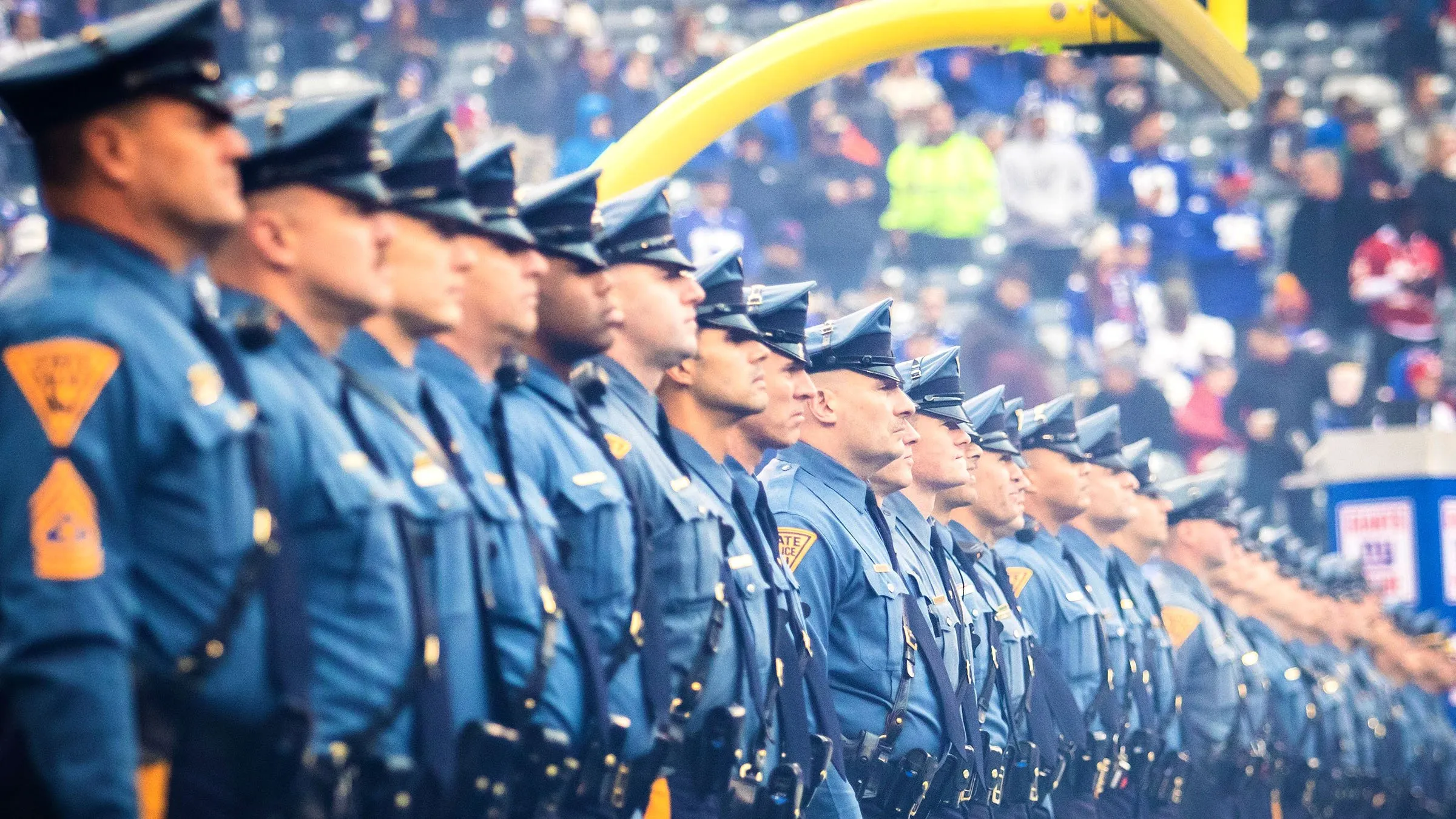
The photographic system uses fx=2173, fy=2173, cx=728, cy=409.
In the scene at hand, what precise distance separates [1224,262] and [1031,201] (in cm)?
208

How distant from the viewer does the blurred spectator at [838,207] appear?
18047 mm

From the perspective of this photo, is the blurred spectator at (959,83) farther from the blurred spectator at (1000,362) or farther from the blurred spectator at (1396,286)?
the blurred spectator at (1396,286)

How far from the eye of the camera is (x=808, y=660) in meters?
6.68

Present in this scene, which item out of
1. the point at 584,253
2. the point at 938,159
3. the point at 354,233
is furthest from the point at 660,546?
the point at 938,159

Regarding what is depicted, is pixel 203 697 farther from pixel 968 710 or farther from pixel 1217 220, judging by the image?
pixel 1217 220

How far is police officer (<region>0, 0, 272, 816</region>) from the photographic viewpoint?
3.47 meters

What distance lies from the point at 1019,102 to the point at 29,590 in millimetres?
17568

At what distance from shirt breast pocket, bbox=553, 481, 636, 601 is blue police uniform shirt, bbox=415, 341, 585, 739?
180 mm

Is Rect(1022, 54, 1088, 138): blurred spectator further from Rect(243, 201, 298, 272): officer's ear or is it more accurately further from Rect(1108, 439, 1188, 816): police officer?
Rect(243, 201, 298, 272): officer's ear

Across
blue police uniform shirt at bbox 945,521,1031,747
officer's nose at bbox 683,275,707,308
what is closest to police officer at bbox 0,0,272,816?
officer's nose at bbox 683,275,707,308

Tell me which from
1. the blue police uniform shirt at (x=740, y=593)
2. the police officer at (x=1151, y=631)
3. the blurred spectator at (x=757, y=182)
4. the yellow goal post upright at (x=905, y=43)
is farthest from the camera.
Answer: the blurred spectator at (x=757, y=182)

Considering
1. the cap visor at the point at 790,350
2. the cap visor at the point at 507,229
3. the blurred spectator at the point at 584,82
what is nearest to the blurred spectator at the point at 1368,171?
the blurred spectator at the point at 584,82

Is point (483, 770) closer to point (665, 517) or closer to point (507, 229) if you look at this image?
point (507, 229)

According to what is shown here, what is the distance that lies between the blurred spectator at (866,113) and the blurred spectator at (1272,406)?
3545mm
